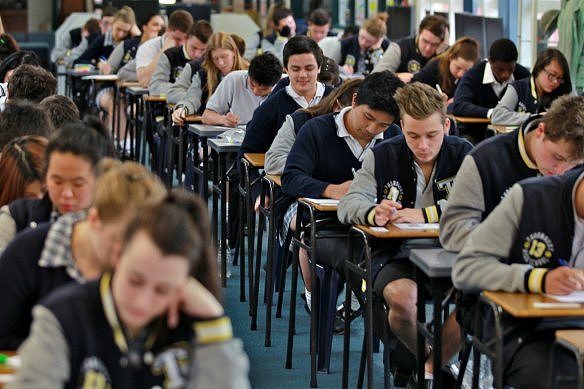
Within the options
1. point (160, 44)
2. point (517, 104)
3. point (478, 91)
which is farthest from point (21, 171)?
point (160, 44)

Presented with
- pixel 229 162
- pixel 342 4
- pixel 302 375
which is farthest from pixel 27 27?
pixel 302 375

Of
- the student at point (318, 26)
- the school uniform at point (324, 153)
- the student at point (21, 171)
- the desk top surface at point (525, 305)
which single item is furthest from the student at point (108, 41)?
the desk top surface at point (525, 305)

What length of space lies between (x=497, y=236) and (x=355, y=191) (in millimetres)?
1159

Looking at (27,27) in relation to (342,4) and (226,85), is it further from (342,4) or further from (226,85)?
(226,85)

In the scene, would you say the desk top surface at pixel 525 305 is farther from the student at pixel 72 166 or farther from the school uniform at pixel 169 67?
the school uniform at pixel 169 67

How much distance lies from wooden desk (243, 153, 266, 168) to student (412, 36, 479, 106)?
10.3 feet

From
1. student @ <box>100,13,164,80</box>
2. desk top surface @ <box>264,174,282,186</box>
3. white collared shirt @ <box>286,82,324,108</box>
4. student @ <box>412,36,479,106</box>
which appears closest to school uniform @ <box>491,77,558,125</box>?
student @ <box>412,36,479,106</box>

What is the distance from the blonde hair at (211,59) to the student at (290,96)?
169 centimetres

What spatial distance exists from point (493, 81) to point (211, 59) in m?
2.08

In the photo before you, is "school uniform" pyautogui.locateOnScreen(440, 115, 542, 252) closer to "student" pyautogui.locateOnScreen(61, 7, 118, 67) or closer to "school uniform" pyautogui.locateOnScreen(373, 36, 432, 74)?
"school uniform" pyautogui.locateOnScreen(373, 36, 432, 74)

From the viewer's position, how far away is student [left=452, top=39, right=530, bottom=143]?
9.22 m

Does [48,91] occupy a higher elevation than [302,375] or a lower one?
higher

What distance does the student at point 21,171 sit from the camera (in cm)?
376

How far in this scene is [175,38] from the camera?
1175cm
